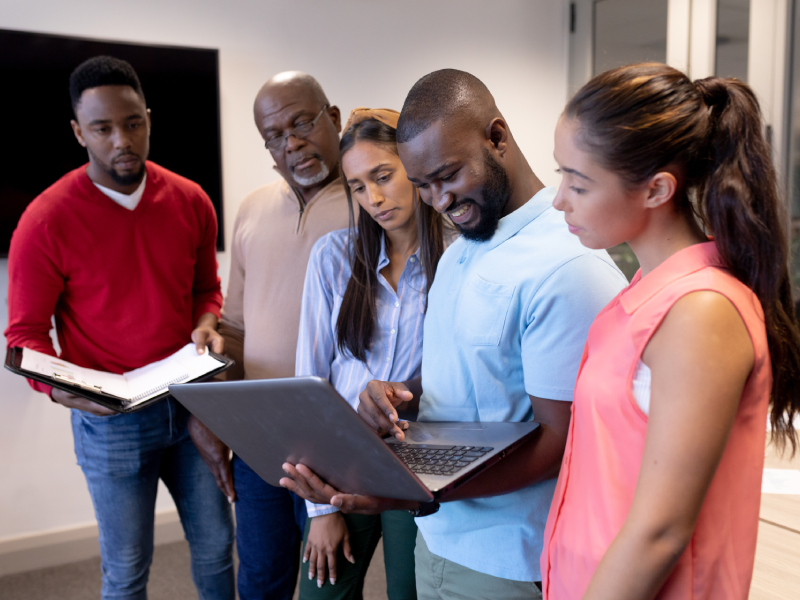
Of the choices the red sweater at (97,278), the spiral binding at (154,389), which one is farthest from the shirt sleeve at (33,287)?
the spiral binding at (154,389)

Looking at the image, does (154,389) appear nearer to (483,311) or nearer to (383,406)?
(383,406)

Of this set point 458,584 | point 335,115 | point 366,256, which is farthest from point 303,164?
point 458,584

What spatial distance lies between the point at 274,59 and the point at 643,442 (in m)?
2.60

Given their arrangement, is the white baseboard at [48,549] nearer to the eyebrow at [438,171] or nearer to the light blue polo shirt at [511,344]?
the light blue polo shirt at [511,344]

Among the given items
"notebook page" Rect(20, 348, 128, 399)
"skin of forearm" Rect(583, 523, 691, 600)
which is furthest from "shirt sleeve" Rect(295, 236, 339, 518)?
"skin of forearm" Rect(583, 523, 691, 600)

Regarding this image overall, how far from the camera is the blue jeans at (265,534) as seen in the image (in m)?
1.69

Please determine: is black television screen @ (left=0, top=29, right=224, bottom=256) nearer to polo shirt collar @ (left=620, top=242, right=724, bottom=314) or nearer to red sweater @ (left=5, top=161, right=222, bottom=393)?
red sweater @ (left=5, top=161, right=222, bottom=393)

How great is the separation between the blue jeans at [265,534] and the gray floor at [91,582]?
2.61 ft

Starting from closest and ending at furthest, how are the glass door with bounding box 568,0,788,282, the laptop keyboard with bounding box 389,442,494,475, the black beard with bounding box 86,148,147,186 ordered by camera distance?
the laptop keyboard with bounding box 389,442,494,475, the black beard with bounding box 86,148,147,186, the glass door with bounding box 568,0,788,282

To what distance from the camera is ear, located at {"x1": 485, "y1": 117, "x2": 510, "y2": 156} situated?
106 centimetres

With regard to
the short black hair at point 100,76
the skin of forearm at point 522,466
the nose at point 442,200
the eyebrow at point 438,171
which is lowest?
the skin of forearm at point 522,466

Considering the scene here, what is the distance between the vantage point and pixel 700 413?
62 cm

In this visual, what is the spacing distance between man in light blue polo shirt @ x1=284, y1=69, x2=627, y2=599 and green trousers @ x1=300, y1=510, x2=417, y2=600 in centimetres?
26

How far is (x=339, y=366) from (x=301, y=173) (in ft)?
1.95
